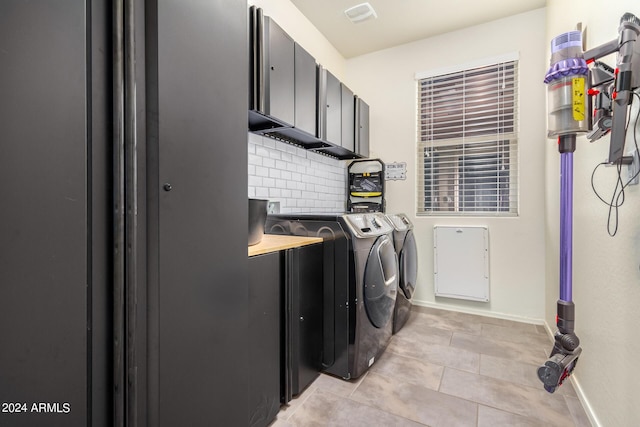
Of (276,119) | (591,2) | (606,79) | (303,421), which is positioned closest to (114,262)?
(303,421)

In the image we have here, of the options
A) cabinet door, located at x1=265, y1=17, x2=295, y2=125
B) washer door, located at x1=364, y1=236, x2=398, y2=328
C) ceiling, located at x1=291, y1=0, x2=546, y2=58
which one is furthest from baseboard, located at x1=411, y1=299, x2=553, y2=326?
ceiling, located at x1=291, y1=0, x2=546, y2=58

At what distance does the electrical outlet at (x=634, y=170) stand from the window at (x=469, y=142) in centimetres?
199

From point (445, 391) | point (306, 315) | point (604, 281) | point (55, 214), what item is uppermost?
point (55, 214)

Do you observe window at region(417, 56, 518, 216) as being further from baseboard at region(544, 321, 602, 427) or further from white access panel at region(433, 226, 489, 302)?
baseboard at region(544, 321, 602, 427)

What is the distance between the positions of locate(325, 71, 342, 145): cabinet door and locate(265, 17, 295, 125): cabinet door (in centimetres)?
57

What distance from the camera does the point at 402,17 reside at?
116 inches

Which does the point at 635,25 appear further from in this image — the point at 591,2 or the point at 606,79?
the point at 591,2

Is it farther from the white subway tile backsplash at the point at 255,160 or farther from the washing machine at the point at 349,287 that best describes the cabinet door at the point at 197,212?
the white subway tile backsplash at the point at 255,160

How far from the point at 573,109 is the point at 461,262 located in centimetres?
213

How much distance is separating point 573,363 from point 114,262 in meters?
1.96

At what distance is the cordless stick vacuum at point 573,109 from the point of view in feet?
3.39

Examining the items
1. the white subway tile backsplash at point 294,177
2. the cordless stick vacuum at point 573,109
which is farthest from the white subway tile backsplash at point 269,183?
the cordless stick vacuum at point 573,109

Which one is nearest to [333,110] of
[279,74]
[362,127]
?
[362,127]

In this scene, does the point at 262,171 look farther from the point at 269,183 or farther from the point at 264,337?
the point at 264,337
